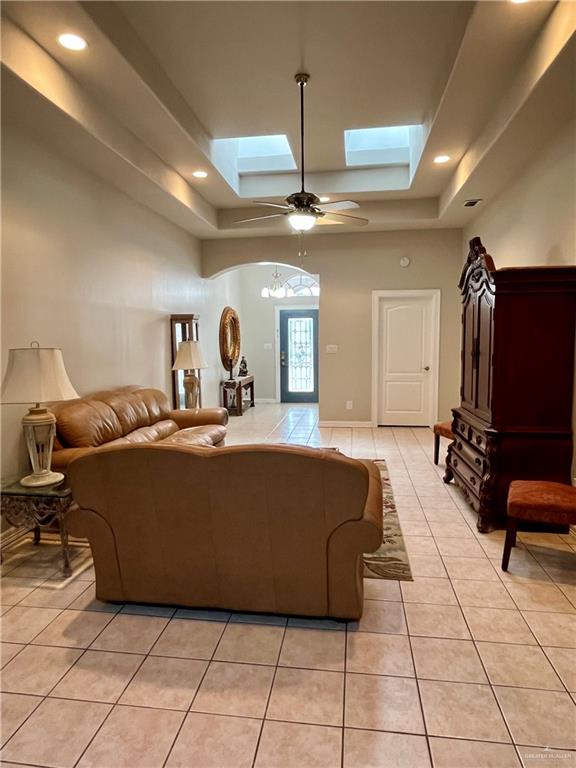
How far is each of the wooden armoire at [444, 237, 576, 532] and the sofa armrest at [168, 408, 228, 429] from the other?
272 cm

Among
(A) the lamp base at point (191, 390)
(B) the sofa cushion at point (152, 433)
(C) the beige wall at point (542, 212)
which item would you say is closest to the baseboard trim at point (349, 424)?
(A) the lamp base at point (191, 390)

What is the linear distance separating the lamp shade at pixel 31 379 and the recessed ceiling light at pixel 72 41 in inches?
69.0

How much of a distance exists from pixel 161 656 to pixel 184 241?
17.3ft

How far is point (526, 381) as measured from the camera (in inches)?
123

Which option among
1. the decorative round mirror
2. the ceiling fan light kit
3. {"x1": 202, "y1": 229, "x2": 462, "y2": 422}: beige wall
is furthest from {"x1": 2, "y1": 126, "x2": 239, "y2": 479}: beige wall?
the decorative round mirror

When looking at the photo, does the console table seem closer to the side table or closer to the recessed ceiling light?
the side table

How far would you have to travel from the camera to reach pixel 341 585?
209cm

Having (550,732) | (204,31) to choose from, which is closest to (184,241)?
(204,31)

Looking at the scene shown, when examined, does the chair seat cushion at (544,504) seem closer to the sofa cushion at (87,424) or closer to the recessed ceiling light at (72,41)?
the sofa cushion at (87,424)

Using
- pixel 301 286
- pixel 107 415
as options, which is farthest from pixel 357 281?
pixel 107 415

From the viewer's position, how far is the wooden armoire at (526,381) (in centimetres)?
304

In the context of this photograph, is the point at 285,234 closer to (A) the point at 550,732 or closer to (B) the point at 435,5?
(B) the point at 435,5

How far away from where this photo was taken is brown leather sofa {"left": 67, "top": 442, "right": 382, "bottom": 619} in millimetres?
1957

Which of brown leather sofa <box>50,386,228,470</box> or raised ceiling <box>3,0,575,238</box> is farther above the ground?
raised ceiling <box>3,0,575,238</box>
